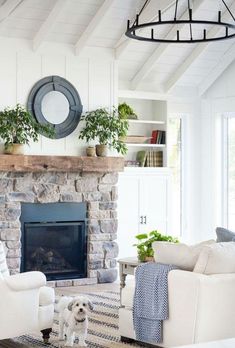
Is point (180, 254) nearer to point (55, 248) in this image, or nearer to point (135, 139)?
point (55, 248)

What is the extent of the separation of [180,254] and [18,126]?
3603mm

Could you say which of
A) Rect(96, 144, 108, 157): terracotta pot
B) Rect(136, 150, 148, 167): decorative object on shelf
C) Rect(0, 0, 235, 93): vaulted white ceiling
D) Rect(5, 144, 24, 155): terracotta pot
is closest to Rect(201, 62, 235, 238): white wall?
Rect(0, 0, 235, 93): vaulted white ceiling

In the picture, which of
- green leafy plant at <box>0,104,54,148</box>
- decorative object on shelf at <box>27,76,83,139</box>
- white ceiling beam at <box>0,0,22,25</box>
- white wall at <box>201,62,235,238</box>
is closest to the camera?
white ceiling beam at <box>0,0,22,25</box>

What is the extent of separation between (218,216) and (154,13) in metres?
3.61

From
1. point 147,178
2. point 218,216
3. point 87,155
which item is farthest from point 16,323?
point 218,216

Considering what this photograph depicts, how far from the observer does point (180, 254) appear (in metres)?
5.82

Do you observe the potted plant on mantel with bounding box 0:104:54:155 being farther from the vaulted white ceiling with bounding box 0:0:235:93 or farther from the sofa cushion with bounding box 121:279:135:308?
the sofa cushion with bounding box 121:279:135:308

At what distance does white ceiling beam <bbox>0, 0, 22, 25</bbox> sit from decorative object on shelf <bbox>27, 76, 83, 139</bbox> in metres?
1.11

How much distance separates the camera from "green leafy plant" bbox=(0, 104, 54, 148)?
341 inches

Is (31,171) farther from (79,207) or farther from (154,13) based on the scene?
(154,13)

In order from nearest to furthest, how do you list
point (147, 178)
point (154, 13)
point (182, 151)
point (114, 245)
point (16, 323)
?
1. point (16, 323)
2. point (154, 13)
3. point (114, 245)
4. point (147, 178)
5. point (182, 151)

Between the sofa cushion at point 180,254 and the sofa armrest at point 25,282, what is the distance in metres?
0.99

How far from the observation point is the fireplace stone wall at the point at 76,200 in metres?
8.90

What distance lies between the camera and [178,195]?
11070 millimetres
